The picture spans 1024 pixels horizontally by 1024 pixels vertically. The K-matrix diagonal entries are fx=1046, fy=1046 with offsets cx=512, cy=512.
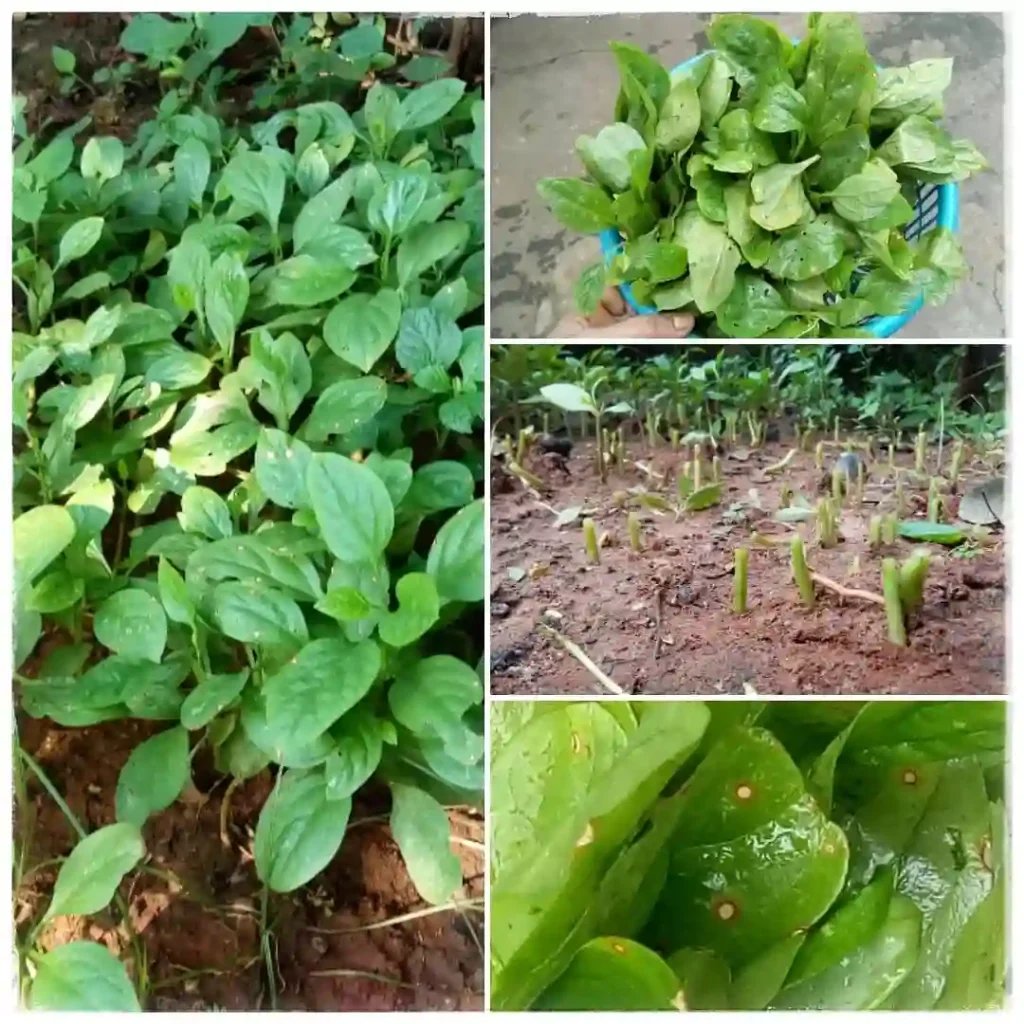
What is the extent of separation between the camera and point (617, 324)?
2.52 ft

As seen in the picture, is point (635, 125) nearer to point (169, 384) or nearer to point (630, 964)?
point (169, 384)

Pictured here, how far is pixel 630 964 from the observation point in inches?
29.2

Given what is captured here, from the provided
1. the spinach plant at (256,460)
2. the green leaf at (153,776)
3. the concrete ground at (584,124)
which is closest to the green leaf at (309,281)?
the spinach plant at (256,460)

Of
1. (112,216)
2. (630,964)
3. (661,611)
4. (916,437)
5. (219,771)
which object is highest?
(112,216)

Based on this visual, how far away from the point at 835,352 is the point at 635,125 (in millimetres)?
220

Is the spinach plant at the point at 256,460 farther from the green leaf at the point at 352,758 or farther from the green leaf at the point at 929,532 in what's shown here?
the green leaf at the point at 929,532

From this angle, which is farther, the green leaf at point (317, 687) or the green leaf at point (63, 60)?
the green leaf at point (63, 60)

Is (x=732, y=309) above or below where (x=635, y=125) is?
below

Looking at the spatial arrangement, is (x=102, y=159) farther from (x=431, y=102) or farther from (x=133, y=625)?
(x=133, y=625)

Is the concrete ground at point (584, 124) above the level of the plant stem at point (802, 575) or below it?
above

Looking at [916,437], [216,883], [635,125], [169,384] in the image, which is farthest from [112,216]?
[916,437]

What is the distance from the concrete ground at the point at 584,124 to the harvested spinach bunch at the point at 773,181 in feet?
0.07

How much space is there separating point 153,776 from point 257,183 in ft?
1.45

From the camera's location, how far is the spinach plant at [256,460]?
737mm
